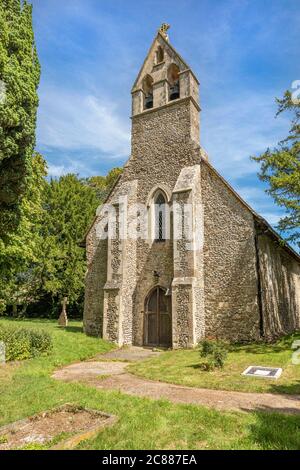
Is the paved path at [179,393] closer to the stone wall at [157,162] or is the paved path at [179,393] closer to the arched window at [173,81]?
the stone wall at [157,162]

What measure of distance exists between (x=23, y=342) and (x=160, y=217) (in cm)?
875

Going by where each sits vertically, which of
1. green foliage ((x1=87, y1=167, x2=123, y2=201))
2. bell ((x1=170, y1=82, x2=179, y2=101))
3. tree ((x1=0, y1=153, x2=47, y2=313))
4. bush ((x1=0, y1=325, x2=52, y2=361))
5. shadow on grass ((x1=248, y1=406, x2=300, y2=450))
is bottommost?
shadow on grass ((x1=248, y1=406, x2=300, y2=450))

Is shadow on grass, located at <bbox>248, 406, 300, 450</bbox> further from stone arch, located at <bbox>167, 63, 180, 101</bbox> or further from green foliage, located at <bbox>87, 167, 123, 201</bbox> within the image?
green foliage, located at <bbox>87, 167, 123, 201</bbox>

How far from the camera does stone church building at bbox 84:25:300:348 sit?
1370 centimetres

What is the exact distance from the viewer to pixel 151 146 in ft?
57.4

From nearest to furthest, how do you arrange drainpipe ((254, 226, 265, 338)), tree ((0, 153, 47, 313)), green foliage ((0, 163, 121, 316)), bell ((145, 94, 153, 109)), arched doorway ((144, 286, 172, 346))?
drainpipe ((254, 226, 265, 338)), arched doorway ((144, 286, 172, 346)), tree ((0, 153, 47, 313)), bell ((145, 94, 153, 109)), green foliage ((0, 163, 121, 316))

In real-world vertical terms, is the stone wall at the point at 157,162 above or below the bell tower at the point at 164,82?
below

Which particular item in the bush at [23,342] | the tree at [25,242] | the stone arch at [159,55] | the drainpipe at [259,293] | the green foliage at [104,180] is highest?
the green foliage at [104,180]

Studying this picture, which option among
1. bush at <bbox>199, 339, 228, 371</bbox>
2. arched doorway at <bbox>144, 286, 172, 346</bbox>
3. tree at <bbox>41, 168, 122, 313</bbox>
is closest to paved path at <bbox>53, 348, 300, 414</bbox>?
bush at <bbox>199, 339, 228, 371</bbox>

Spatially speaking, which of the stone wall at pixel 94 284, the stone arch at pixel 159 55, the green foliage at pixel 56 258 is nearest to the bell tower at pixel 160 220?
the stone arch at pixel 159 55

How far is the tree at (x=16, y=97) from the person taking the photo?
9273mm

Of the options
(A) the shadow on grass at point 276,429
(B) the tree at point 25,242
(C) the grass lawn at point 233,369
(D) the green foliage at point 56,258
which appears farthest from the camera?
(D) the green foliage at point 56,258

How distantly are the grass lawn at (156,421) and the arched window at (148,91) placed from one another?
1589 centimetres

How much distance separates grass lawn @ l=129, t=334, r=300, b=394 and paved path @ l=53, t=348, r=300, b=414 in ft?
1.29
